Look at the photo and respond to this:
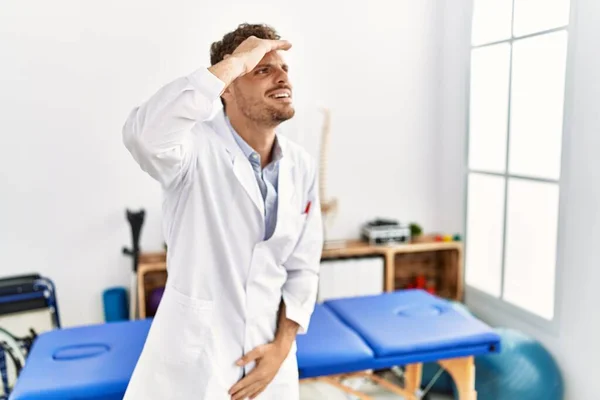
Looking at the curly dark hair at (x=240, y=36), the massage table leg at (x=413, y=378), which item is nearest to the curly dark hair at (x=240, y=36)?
the curly dark hair at (x=240, y=36)

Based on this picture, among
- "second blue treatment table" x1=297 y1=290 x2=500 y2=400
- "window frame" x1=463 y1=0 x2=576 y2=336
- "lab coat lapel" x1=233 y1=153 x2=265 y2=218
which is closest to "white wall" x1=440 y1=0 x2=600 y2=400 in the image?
"window frame" x1=463 y1=0 x2=576 y2=336

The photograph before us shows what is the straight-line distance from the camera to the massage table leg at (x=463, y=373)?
Answer: 6.38ft

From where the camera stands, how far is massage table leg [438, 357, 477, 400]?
1943 millimetres

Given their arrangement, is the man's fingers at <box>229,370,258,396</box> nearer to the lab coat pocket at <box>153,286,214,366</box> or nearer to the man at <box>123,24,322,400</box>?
the man at <box>123,24,322,400</box>

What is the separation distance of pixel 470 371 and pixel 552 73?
131 cm

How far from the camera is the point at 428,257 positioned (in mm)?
3330

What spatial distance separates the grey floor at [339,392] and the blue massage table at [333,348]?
717 mm

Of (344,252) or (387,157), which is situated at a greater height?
(387,157)

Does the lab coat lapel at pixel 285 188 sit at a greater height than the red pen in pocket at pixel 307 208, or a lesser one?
greater

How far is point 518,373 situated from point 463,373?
0.50 metres

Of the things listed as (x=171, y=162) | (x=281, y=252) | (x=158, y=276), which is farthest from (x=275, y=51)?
(x=158, y=276)

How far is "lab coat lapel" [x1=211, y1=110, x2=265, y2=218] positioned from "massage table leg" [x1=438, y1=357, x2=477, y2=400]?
1056 millimetres

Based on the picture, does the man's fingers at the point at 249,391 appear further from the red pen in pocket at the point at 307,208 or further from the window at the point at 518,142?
the window at the point at 518,142

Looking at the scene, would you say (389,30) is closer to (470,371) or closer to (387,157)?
(387,157)
